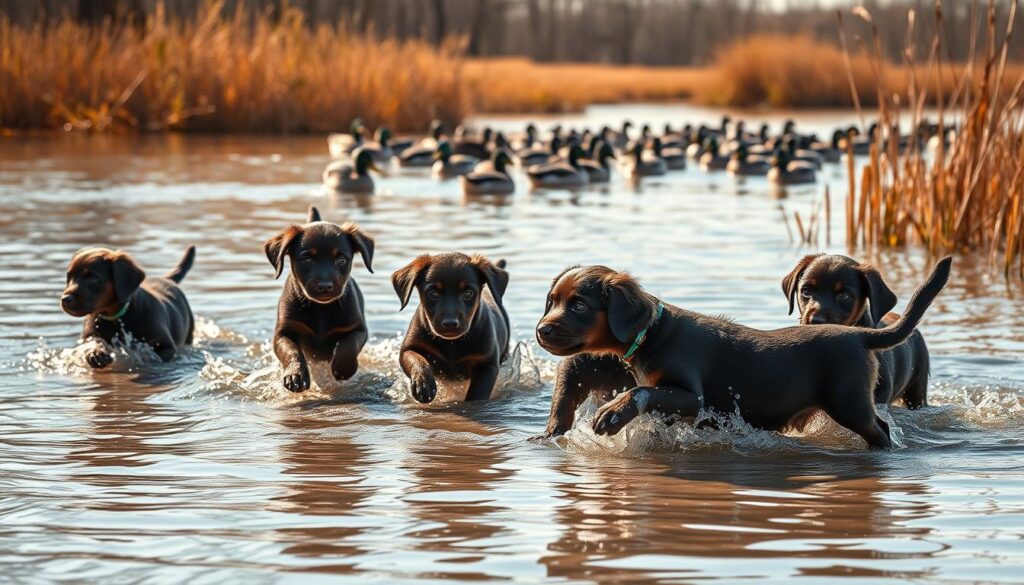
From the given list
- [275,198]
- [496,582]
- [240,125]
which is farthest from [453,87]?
[496,582]

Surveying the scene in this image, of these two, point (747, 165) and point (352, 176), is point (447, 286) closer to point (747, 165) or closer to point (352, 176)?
point (352, 176)

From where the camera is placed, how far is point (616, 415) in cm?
619

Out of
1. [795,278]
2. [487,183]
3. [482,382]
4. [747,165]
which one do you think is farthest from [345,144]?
[795,278]

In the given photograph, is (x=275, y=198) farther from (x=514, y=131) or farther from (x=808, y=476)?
(x=514, y=131)

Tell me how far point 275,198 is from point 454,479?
541 inches

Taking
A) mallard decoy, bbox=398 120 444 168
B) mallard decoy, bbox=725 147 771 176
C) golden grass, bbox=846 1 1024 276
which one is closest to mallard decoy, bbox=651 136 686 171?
mallard decoy, bbox=725 147 771 176

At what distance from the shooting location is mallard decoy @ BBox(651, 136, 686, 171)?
27.6 m

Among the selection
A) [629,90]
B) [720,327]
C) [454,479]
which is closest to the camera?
[454,479]

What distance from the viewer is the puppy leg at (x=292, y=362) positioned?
7.93m

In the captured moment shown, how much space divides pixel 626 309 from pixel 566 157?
19335 mm

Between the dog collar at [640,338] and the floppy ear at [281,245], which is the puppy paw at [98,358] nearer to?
the floppy ear at [281,245]

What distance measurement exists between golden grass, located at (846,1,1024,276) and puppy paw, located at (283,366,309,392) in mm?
5690

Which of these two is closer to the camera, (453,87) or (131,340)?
(131,340)

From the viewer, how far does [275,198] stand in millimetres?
19562
